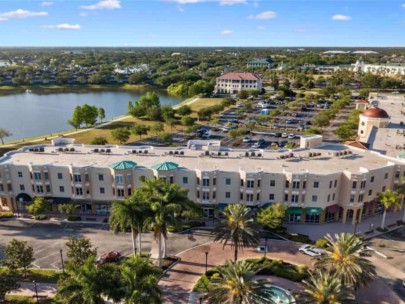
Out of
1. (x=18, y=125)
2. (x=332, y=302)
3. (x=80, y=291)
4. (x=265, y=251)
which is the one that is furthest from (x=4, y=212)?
(x=18, y=125)

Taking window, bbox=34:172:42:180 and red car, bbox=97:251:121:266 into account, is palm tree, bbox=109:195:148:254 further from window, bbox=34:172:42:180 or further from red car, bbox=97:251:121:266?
window, bbox=34:172:42:180

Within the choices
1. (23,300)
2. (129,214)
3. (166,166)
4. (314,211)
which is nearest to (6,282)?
(23,300)

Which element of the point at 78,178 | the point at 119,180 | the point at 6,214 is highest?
the point at 78,178

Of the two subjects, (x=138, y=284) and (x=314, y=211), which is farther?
(x=314, y=211)

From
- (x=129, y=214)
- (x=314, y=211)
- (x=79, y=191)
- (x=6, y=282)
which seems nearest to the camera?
(x=6, y=282)

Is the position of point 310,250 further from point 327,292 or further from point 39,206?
point 39,206

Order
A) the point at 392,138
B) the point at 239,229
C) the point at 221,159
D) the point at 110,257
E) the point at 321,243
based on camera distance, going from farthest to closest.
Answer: the point at 392,138, the point at 221,159, the point at 321,243, the point at 110,257, the point at 239,229

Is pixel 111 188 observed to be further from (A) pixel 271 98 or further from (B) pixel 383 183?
(A) pixel 271 98
